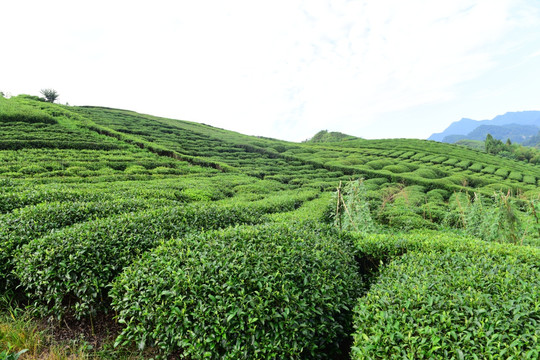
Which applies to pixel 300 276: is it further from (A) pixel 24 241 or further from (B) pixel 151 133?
(B) pixel 151 133

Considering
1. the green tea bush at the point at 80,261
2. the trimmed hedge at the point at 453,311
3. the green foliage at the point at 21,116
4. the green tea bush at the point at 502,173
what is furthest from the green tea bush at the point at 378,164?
the green foliage at the point at 21,116

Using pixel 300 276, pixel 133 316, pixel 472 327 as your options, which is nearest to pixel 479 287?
pixel 472 327

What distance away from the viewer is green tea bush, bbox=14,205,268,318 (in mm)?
4152

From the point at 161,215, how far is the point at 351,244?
414 cm

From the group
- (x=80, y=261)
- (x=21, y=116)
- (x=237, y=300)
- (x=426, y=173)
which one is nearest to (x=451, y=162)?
(x=426, y=173)

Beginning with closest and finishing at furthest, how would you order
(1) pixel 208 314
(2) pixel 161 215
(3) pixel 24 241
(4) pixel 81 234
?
(1) pixel 208 314, (4) pixel 81 234, (3) pixel 24 241, (2) pixel 161 215

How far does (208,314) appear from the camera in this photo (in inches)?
126

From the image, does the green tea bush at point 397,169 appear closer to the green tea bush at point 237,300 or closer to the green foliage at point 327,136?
the green tea bush at point 237,300

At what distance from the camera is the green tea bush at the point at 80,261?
415 centimetres

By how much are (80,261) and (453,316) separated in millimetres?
5183

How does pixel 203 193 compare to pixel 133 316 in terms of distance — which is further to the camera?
pixel 203 193

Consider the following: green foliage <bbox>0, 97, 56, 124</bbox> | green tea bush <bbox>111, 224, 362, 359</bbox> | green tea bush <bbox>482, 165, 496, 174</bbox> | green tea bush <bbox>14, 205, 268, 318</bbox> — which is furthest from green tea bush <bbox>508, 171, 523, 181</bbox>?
green foliage <bbox>0, 97, 56, 124</bbox>

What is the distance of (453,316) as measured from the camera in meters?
2.97

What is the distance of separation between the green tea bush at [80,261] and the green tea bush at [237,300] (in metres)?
0.49
